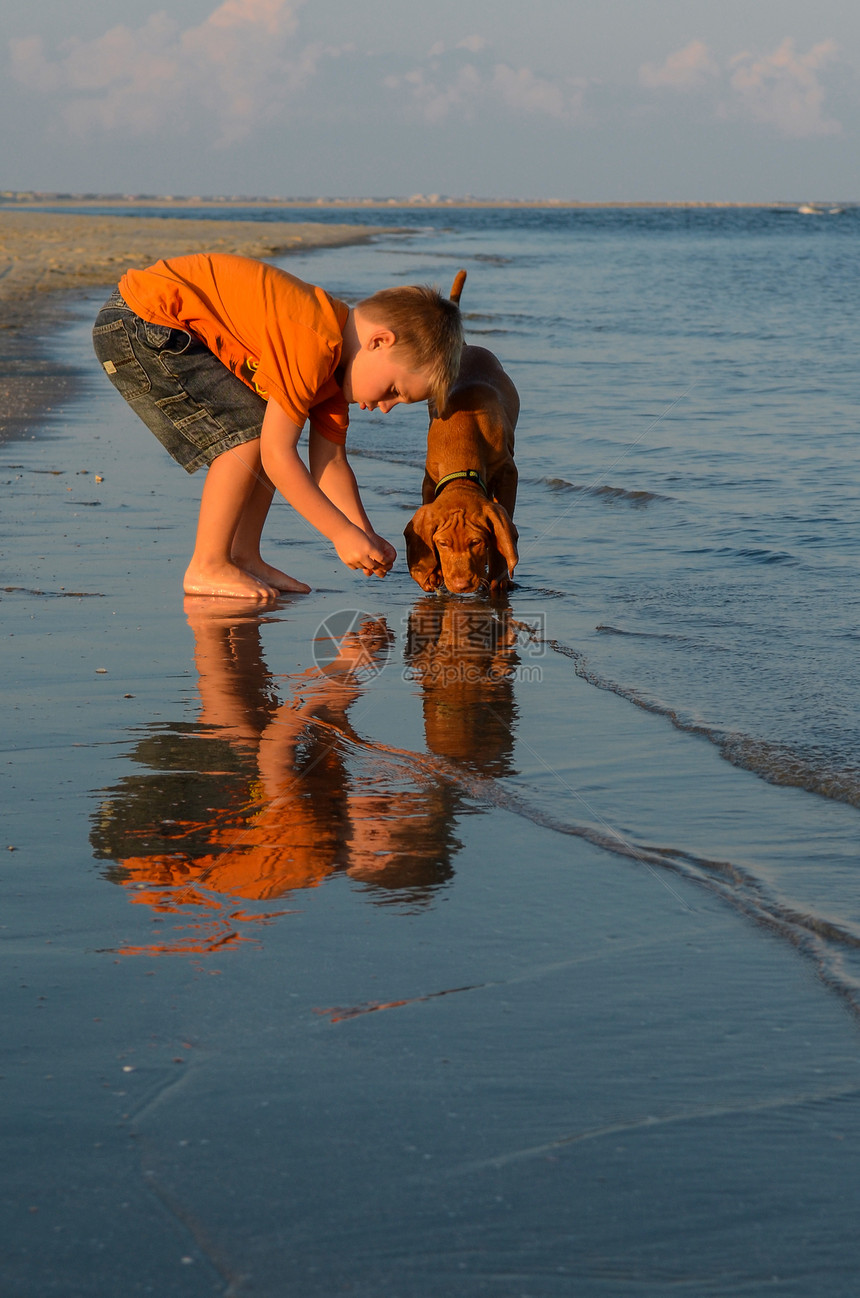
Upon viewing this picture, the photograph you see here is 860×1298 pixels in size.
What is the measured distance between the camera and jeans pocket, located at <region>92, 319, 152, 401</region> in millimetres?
4133

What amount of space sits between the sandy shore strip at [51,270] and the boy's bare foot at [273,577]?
3336 millimetres

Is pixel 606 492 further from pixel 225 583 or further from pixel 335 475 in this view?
→ pixel 225 583

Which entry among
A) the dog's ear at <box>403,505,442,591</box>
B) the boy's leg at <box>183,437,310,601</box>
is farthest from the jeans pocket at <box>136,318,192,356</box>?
the dog's ear at <box>403,505,442,591</box>

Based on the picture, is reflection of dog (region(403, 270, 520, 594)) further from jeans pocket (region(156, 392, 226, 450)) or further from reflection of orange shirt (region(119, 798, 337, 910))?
reflection of orange shirt (region(119, 798, 337, 910))

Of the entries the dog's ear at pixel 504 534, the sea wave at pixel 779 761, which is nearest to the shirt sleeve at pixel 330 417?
the dog's ear at pixel 504 534

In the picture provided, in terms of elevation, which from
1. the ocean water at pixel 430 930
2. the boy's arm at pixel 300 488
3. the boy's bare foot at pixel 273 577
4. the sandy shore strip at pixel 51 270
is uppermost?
the sandy shore strip at pixel 51 270

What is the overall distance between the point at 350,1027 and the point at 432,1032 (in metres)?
0.11

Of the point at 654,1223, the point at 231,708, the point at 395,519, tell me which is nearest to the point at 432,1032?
the point at 654,1223

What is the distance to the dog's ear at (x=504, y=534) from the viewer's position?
464 centimetres

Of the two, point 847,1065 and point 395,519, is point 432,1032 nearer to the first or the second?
point 847,1065

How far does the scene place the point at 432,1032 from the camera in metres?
1.72

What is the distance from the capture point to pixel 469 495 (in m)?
4.77

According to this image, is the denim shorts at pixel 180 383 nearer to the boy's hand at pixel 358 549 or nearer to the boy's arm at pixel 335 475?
the boy's arm at pixel 335 475

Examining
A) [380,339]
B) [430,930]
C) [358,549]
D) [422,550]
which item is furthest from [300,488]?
[430,930]
